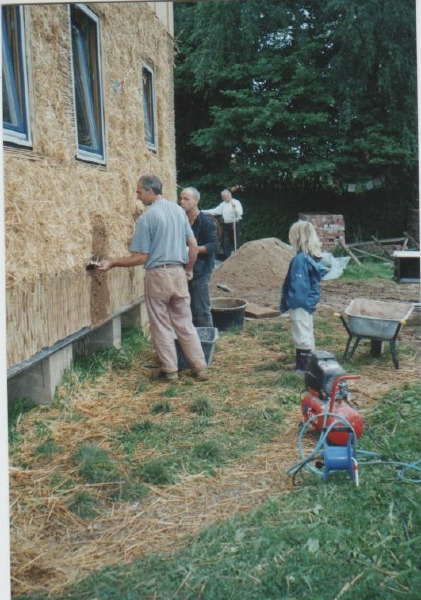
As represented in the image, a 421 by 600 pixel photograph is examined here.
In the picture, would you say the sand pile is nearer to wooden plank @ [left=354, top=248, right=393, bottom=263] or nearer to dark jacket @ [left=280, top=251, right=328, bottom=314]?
wooden plank @ [left=354, top=248, right=393, bottom=263]

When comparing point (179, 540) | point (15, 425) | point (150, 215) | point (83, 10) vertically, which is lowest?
point (179, 540)

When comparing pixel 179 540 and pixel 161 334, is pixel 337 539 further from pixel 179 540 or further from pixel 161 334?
pixel 161 334

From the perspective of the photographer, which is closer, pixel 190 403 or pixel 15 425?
pixel 15 425

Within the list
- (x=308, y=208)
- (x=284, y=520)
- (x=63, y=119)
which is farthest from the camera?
(x=308, y=208)

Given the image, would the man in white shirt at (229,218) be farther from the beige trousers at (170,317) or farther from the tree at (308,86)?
the beige trousers at (170,317)

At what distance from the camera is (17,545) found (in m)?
2.94

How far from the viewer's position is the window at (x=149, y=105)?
8430 mm

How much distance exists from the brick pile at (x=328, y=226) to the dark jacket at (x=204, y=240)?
15.3ft

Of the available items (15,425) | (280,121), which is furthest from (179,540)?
(280,121)

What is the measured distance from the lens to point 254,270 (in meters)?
13.0

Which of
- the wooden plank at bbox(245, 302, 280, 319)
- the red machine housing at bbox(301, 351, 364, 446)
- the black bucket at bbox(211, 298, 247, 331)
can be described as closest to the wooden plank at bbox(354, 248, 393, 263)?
the wooden plank at bbox(245, 302, 280, 319)

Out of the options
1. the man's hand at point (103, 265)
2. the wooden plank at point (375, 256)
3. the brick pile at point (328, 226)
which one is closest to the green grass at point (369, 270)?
the wooden plank at point (375, 256)

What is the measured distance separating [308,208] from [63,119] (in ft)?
24.4

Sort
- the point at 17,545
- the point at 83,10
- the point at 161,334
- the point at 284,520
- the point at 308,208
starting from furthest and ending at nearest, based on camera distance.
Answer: the point at 308,208 < the point at 161,334 < the point at 83,10 < the point at 284,520 < the point at 17,545
